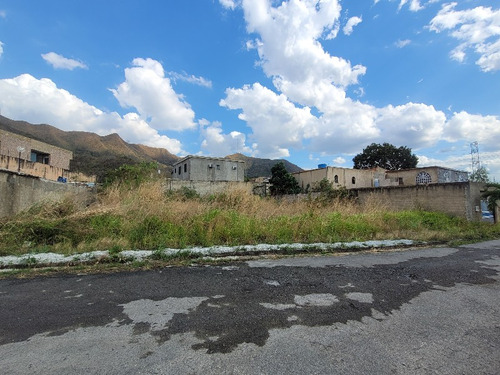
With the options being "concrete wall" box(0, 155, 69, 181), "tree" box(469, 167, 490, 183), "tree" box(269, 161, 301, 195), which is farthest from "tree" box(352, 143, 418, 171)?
"concrete wall" box(0, 155, 69, 181)

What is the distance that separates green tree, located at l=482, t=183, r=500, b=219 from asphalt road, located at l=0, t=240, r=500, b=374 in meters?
13.0

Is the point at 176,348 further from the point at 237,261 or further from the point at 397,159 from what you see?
the point at 397,159

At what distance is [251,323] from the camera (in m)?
2.57

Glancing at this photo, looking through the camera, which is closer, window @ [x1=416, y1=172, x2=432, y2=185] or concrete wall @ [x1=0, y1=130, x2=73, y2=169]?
concrete wall @ [x1=0, y1=130, x2=73, y2=169]

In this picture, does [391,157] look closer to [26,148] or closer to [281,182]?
[281,182]

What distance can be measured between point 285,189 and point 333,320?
30.3 metres

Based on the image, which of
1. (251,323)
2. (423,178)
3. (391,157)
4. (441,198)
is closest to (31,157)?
(251,323)

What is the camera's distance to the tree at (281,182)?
32.7m

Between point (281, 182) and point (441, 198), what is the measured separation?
1956 cm

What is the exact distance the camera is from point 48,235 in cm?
628

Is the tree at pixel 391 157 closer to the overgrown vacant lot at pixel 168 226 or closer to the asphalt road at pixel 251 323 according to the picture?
the overgrown vacant lot at pixel 168 226

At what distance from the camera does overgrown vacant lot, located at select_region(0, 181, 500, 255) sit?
241 inches

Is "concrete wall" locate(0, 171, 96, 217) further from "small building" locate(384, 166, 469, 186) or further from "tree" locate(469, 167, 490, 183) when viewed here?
"tree" locate(469, 167, 490, 183)

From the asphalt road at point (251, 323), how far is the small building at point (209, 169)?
30957 millimetres
